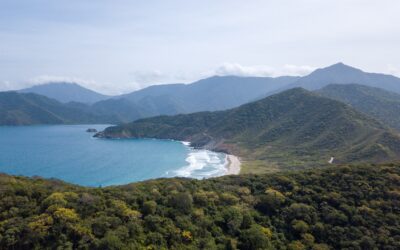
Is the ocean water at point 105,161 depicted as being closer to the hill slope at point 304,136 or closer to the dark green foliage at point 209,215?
the hill slope at point 304,136

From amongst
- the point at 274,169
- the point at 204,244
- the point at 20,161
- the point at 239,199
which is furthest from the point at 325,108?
the point at 204,244

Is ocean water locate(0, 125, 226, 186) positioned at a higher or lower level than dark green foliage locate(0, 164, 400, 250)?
lower

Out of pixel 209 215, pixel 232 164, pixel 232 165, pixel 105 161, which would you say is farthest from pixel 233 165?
pixel 209 215

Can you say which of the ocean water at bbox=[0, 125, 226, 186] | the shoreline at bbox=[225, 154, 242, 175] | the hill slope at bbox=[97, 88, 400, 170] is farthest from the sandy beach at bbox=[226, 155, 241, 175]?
the hill slope at bbox=[97, 88, 400, 170]

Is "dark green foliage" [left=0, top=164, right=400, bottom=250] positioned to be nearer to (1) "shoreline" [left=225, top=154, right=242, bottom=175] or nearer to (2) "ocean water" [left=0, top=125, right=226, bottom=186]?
(2) "ocean water" [left=0, top=125, right=226, bottom=186]

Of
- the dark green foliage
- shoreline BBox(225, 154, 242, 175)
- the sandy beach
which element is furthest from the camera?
the sandy beach

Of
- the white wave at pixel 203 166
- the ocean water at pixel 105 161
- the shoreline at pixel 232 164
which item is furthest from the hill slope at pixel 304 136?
the ocean water at pixel 105 161

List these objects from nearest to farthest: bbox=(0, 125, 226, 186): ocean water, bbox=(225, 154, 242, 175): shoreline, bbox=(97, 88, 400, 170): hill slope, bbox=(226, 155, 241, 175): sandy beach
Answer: bbox=(225, 154, 242, 175): shoreline, bbox=(0, 125, 226, 186): ocean water, bbox=(226, 155, 241, 175): sandy beach, bbox=(97, 88, 400, 170): hill slope
